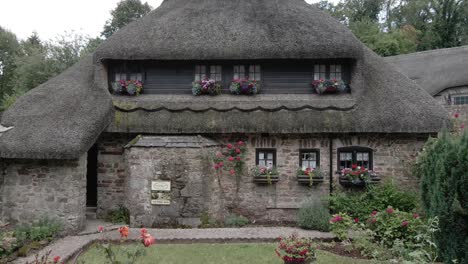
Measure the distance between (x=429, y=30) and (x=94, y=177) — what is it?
3254 centimetres

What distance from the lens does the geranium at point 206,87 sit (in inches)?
515

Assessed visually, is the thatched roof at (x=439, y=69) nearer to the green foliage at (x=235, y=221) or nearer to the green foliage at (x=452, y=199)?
the green foliage at (x=235, y=221)

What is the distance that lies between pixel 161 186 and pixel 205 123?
7.86 feet

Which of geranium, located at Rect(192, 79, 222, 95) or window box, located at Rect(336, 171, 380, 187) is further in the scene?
geranium, located at Rect(192, 79, 222, 95)

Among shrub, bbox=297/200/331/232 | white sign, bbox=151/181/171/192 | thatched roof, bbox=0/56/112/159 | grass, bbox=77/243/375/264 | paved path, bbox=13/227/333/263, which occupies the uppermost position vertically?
thatched roof, bbox=0/56/112/159

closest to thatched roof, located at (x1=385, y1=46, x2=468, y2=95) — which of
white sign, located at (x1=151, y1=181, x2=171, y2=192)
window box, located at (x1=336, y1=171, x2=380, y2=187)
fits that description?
window box, located at (x1=336, y1=171, x2=380, y2=187)

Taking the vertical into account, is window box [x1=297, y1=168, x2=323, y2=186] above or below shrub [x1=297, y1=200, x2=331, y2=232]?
above

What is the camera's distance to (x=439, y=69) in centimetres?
2264

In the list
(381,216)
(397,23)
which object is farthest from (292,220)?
(397,23)

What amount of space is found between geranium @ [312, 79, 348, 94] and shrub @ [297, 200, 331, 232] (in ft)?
12.4

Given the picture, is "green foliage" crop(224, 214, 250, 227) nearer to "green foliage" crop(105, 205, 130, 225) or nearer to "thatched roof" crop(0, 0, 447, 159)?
"thatched roof" crop(0, 0, 447, 159)

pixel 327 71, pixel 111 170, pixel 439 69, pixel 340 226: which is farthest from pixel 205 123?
pixel 439 69

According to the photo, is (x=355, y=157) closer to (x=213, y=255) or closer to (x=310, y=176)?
(x=310, y=176)

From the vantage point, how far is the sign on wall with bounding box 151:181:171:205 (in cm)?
1105
